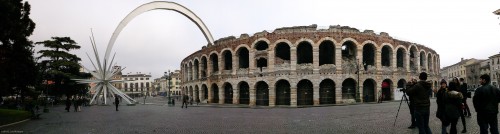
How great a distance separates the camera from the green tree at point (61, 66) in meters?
44.4

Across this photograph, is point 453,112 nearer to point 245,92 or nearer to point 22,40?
point 22,40

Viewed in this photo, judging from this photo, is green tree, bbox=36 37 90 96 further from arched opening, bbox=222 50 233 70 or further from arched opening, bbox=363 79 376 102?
arched opening, bbox=363 79 376 102

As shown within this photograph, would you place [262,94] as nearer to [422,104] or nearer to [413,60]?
[413,60]

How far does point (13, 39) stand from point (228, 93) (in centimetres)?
2444

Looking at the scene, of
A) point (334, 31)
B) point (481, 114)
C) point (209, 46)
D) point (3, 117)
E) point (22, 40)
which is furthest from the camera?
point (209, 46)

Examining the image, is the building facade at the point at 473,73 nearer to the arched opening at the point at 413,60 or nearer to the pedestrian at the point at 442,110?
the arched opening at the point at 413,60

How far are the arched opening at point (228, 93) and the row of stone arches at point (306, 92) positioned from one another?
3.91ft

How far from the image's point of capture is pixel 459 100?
7691 millimetres

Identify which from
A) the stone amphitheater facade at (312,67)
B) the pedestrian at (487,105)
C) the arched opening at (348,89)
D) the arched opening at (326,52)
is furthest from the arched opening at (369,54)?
the pedestrian at (487,105)

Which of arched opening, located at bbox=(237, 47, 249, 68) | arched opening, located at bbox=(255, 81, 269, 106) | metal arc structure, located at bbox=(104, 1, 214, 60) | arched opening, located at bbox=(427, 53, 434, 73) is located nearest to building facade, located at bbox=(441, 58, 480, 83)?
arched opening, located at bbox=(427, 53, 434, 73)

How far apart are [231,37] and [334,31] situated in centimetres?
1169

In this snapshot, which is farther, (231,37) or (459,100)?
(231,37)

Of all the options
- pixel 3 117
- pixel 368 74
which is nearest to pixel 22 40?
pixel 3 117

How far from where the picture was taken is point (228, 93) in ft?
129
